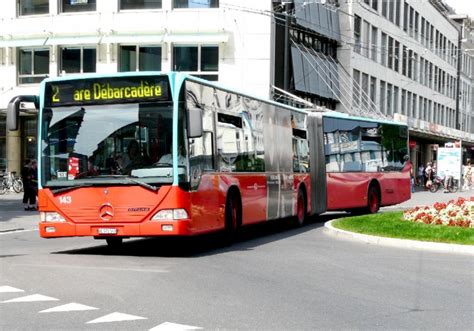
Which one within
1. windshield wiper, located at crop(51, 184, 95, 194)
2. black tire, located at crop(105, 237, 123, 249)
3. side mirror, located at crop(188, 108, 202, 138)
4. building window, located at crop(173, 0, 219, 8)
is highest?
building window, located at crop(173, 0, 219, 8)

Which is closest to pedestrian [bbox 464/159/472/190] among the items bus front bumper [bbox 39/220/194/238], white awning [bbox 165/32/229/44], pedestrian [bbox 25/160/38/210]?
white awning [bbox 165/32/229/44]

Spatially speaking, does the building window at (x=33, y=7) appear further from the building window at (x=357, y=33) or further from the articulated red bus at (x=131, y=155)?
the articulated red bus at (x=131, y=155)

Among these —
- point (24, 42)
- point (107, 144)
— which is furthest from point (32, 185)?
point (107, 144)

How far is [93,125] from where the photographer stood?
12.7 m

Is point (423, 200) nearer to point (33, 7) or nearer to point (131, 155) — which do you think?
point (33, 7)

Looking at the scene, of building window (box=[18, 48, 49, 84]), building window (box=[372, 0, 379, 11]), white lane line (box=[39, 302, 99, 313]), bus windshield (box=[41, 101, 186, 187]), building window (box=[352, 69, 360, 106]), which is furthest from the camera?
building window (box=[372, 0, 379, 11])

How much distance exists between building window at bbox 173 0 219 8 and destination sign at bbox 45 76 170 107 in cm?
2446

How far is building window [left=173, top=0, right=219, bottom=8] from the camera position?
36688 mm

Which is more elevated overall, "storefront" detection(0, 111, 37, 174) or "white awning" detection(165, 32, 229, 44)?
"white awning" detection(165, 32, 229, 44)

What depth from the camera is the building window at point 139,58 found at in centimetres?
3766

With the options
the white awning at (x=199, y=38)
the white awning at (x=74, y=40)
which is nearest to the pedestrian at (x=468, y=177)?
the white awning at (x=199, y=38)

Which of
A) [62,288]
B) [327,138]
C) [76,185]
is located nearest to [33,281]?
[62,288]

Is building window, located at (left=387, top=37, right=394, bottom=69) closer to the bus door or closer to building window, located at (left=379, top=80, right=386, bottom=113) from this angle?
building window, located at (left=379, top=80, right=386, bottom=113)

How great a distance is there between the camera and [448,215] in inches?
695
